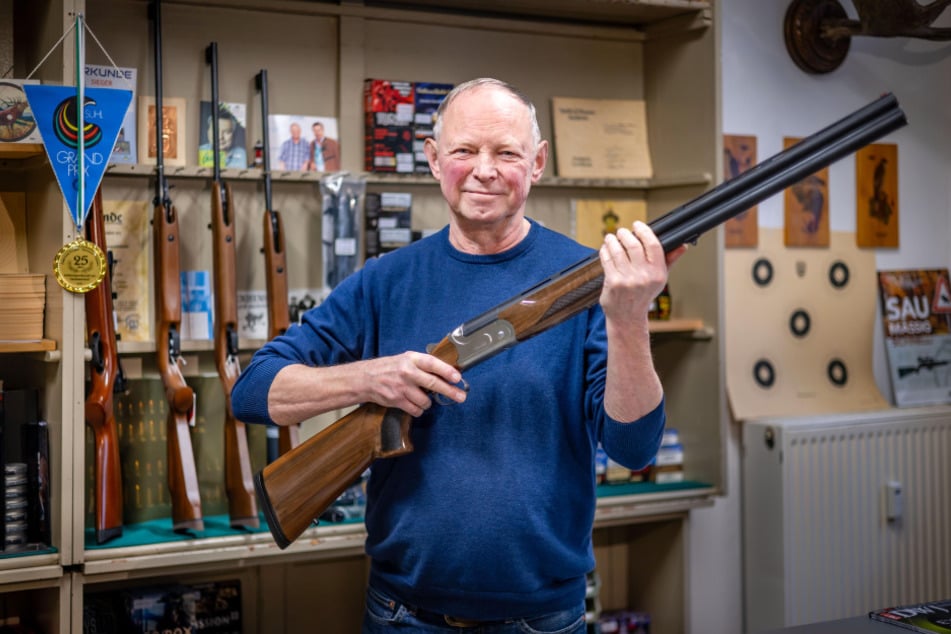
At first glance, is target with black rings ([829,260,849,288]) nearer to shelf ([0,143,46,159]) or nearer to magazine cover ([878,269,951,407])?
magazine cover ([878,269,951,407])

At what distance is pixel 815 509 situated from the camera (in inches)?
136

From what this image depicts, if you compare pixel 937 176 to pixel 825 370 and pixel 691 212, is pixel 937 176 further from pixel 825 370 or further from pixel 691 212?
pixel 691 212

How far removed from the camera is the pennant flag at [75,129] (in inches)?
91.2

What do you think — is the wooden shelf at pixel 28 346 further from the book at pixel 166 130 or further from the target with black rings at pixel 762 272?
the target with black rings at pixel 762 272

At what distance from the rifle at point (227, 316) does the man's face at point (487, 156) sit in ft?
3.60

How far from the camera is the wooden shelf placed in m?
2.34

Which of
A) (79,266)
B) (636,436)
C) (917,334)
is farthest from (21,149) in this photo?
(917,334)

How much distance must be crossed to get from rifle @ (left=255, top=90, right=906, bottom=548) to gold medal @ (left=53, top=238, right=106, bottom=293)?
0.85 m

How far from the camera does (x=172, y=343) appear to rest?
8.70 ft

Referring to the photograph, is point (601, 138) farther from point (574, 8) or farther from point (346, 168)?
point (346, 168)

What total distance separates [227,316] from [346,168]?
1.98 feet

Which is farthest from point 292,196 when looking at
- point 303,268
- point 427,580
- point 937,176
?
point 937,176

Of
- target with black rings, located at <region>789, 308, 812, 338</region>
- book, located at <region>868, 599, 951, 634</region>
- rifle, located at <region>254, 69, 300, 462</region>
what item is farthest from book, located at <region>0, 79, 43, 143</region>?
target with black rings, located at <region>789, 308, 812, 338</region>

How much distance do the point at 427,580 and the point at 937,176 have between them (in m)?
3.14
